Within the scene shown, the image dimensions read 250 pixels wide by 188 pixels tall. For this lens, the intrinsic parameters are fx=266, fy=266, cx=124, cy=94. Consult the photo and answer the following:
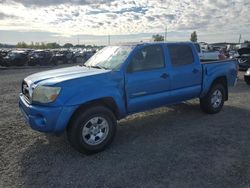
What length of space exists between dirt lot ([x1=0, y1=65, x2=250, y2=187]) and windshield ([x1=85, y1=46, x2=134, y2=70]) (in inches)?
57.4

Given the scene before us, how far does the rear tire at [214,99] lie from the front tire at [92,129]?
3021 millimetres

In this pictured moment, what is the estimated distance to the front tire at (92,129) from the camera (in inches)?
168

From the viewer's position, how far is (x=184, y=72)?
19.0ft

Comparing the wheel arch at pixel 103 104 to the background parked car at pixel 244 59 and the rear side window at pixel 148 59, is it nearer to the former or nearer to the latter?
the rear side window at pixel 148 59

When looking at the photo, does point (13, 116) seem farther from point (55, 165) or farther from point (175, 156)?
point (175, 156)

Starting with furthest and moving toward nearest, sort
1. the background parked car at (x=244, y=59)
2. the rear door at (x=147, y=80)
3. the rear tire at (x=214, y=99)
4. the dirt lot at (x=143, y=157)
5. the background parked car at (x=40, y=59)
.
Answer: the background parked car at (x=40, y=59) → the background parked car at (x=244, y=59) → the rear tire at (x=214, y=99) → the rear door at (x=147, y=80) → the dirt lot at (x=143, y=157)

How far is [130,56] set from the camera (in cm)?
493

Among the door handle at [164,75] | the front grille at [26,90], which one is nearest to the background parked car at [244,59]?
the door handle at [164,75]

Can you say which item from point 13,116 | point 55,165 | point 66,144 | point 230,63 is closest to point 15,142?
point 66,144

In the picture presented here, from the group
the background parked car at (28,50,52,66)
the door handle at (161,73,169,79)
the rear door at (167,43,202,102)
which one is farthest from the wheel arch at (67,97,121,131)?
the background parked car at (28,50,52,66)

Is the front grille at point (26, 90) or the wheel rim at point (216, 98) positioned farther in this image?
the wheel rim at point (216, 98)

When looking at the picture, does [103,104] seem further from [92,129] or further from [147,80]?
[147,80]

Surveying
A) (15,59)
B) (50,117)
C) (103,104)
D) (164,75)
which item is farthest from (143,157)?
(15,59)

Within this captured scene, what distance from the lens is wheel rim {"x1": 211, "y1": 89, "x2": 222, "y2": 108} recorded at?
6793 mm
